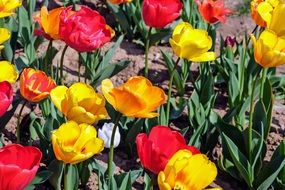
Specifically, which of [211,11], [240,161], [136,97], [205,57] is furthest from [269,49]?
[211,11]

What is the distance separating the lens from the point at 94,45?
Answer: 2.30 metres

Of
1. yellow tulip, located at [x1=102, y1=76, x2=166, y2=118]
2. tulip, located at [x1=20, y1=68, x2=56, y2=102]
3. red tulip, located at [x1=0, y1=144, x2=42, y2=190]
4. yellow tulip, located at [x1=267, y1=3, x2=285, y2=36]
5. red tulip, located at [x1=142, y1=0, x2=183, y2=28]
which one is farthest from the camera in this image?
red tulip, located at [x1=142, y1=0, x2=183, y2=28]

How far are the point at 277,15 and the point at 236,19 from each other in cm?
175

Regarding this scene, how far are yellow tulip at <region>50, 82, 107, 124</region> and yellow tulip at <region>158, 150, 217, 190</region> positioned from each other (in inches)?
13.7

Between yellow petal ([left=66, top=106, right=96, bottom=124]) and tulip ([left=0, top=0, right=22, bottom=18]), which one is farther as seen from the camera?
tulip ([left=0, top=0, right=22, bottom=18])

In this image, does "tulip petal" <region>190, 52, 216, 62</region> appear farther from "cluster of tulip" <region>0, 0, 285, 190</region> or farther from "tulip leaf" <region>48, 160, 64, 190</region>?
"tulip leaf" <region>48, 160, 64, 190</region>

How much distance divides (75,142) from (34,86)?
0.40 meters

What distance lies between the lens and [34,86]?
208 centimetres

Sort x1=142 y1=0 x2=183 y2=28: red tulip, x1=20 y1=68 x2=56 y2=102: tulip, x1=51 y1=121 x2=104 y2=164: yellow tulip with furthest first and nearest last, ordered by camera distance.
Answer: x1=142 y1=0 x2=183 y2=28: red tulip, x1=20 y1=68 x2=56 y2=102: tulip, x1=51 y1=121 x2=104 y2=164: yellow tulip

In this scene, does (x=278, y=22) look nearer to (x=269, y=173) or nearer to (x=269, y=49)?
(x=269, y=49)

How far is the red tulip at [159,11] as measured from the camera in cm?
259

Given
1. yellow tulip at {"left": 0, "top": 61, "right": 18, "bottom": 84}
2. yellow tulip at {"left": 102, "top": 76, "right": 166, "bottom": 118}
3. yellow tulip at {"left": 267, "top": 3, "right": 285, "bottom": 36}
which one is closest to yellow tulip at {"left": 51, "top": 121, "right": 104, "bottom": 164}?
yellow tulip at {"left": 102, "top": 76, "right": 166, "bottom": 118}

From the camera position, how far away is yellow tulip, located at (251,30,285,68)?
2168mm

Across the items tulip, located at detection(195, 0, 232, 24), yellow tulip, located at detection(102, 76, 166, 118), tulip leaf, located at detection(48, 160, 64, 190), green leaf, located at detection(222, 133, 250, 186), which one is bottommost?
green leaf, located at detection(222, 133, 250, 186)
